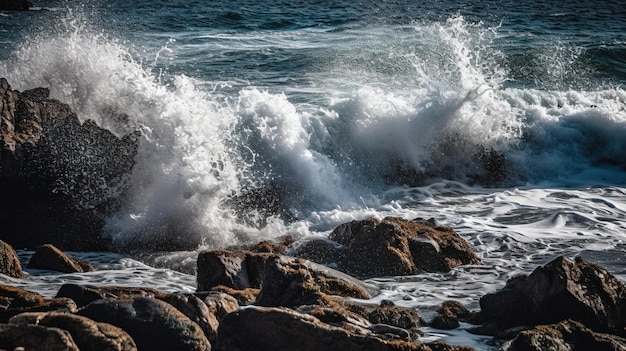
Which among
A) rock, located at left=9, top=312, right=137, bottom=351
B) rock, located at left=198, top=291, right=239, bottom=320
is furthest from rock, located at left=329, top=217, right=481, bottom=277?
rock, located at left=9, top=312, right=137, bottom=351

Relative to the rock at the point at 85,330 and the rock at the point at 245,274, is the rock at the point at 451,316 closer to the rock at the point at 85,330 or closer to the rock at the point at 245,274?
the rock at the point at 245,274

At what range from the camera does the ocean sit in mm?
7660

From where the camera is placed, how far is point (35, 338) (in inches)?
140

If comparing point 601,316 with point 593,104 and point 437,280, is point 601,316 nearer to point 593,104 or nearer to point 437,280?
point 437,280

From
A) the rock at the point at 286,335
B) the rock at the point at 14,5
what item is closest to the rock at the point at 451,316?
the rock at the point at 286,335

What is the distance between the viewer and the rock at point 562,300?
492 cm

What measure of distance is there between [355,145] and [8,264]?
5.71 m

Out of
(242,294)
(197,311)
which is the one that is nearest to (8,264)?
(242,294)

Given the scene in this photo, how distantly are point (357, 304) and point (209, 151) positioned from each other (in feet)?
13.4

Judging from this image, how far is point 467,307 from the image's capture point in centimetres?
574

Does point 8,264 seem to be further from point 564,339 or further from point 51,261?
point 564,339

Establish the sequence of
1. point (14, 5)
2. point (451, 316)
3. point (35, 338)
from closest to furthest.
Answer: point (35, 338), point (451, 316), point (14, 5)

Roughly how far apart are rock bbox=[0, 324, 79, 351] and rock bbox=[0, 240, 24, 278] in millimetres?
2435

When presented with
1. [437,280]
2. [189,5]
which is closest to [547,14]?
[189,5]
